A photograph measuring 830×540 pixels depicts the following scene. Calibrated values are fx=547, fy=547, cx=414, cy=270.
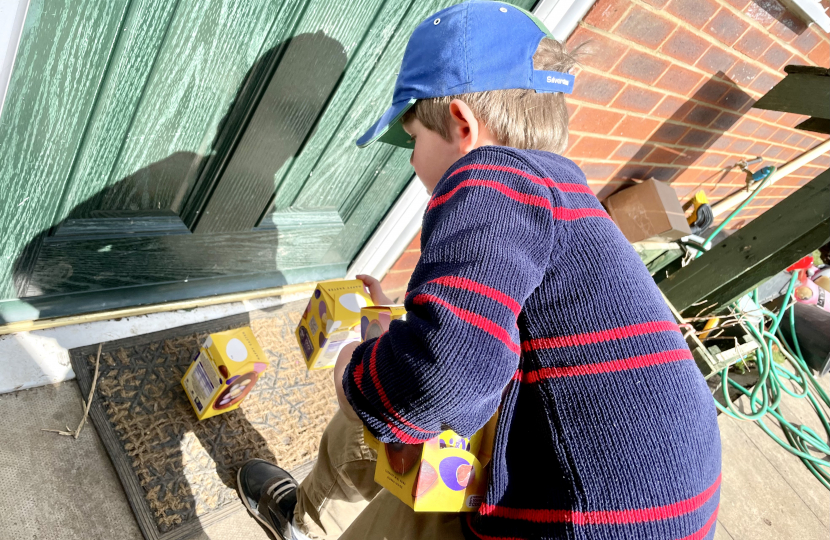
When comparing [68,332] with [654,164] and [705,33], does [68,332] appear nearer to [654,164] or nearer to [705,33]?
[705,33]

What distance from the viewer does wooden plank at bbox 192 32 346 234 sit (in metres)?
1.74

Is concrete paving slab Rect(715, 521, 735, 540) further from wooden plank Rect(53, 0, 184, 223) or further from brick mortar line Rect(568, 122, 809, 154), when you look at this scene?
wooden plank Rect(53, 0, 184, 223)

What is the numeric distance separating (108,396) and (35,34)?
1090 mm

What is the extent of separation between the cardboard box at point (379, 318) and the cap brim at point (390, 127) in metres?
0.44

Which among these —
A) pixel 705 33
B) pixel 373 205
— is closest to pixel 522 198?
pixel 373 205

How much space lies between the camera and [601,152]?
2785 millimetres

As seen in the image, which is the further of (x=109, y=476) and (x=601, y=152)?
(x=601, y=152)

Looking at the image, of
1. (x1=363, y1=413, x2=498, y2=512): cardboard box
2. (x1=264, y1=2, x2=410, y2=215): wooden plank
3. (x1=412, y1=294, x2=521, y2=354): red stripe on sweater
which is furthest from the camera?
(x1=264, y1=2, x2=410, y2=215): wooden plank

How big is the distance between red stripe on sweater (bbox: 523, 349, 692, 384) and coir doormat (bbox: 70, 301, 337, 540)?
1251mm

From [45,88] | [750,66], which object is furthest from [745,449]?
[45,88]

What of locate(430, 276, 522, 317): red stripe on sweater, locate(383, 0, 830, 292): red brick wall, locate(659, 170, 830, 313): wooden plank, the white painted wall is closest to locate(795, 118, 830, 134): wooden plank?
locate(659, 170, 830, 313): wooden plank

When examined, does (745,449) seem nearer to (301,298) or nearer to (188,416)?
(301,298)

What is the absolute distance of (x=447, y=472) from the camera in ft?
3.64

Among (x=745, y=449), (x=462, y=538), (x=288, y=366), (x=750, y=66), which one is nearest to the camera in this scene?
(x=462, y=538)
